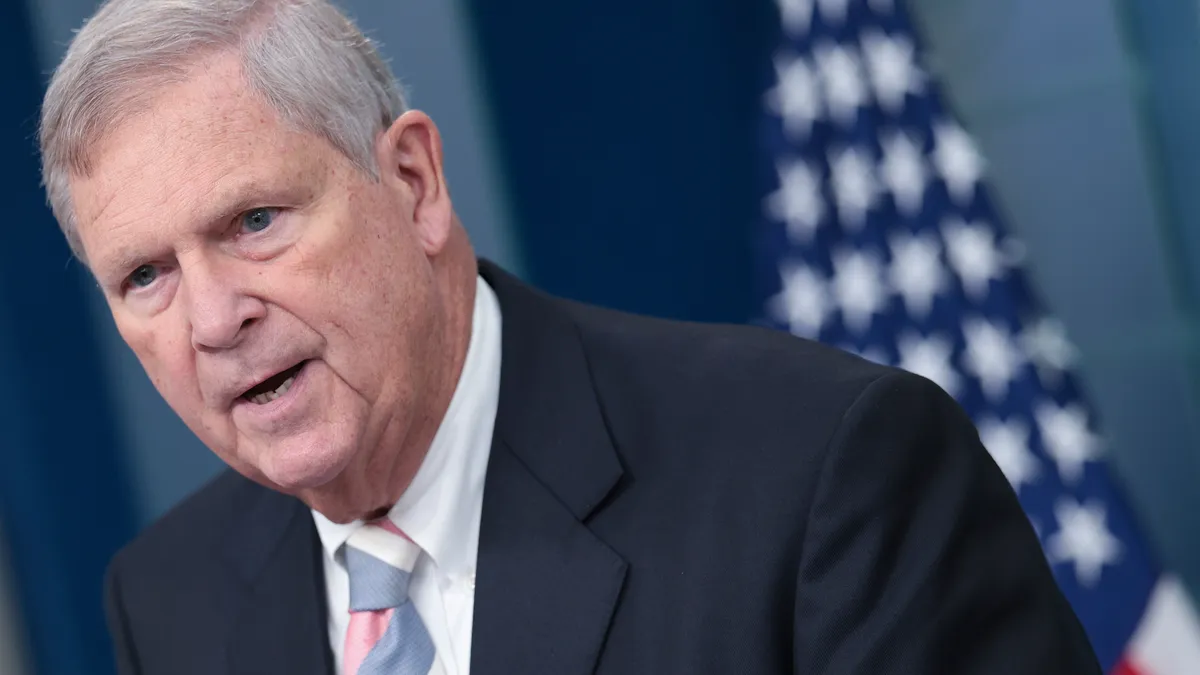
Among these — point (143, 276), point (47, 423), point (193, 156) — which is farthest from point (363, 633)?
point (47, 423)

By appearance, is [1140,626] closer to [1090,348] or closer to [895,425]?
[1090,348]

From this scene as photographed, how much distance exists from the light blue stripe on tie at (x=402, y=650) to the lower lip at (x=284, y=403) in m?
0.35

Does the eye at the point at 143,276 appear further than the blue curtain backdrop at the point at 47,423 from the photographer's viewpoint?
No

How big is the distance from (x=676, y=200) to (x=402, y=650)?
1.70 m

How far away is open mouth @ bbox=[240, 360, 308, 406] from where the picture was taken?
1677mm

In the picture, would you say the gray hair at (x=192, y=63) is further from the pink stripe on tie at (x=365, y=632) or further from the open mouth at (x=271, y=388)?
the pink stripe on tie at (x=365, y=632)

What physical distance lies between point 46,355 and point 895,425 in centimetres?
208

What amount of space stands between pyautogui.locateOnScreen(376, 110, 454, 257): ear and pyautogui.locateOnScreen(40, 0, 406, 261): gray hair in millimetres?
29

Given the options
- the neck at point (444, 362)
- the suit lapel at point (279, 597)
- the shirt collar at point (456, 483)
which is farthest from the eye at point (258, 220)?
the suit lapel at point (279, 597)

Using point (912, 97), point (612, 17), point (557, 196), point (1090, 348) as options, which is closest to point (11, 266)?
point (557, 196)

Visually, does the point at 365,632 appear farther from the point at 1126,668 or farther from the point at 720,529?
the point at 1126,668

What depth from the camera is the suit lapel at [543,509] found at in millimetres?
1690

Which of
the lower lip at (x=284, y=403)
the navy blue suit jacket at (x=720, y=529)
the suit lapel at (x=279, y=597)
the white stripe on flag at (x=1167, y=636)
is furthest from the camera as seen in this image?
the white stripe on flag at (x=1167, y=636)

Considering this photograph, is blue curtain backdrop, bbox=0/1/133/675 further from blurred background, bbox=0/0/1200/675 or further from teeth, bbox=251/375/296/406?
teeth, bbox=251/375/296/406
